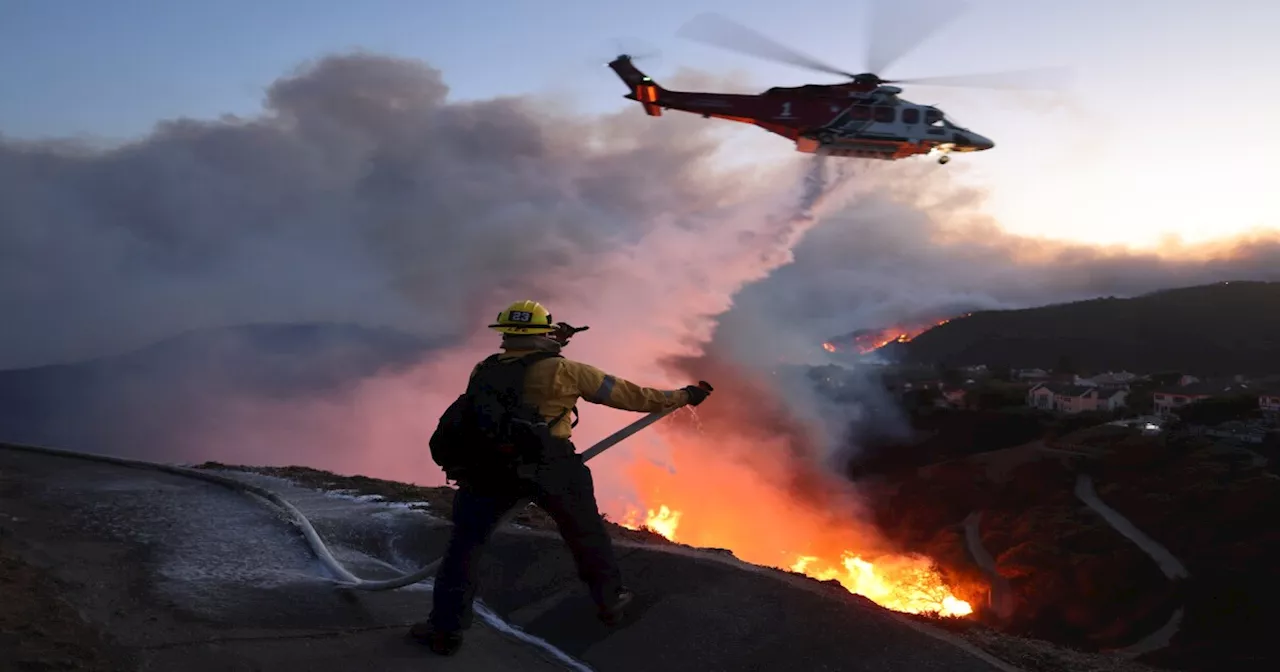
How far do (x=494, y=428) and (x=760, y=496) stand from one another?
5442cm

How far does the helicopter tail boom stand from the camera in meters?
26.0

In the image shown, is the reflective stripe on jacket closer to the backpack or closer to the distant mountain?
the backpack

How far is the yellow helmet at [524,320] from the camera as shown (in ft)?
17.2

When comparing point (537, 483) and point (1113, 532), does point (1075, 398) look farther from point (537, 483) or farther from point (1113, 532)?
point (537, 483)

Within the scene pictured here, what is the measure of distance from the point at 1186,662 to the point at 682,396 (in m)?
33.2

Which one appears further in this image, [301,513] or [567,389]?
[301,513]

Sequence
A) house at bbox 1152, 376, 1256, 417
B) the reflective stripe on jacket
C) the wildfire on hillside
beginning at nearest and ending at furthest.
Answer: the reflective stripe on jacket → the wildfire on hillside → house at bbox 1152, 376, 1256, 417

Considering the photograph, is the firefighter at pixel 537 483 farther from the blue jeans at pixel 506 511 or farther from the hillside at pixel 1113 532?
the hillside at pixel 1113 532

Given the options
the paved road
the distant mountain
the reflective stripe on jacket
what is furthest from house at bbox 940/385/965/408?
the reflective stripe on jacket

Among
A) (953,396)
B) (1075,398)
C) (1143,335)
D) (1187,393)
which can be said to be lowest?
(1075,398)

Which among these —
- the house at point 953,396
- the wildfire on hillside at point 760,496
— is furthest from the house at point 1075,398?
the wildfire on hillside at point 760,496

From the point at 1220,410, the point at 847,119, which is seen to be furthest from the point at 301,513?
the point at 1220,410

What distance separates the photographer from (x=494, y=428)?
497 cm

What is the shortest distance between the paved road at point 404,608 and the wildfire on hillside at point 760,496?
77.1 ft
